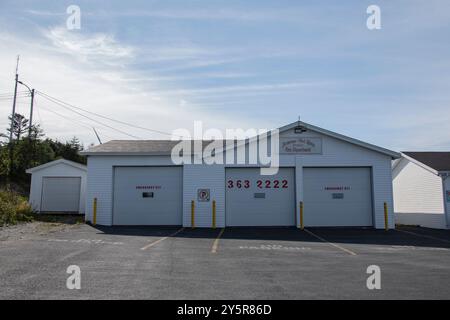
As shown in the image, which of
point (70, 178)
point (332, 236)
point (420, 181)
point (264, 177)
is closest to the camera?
point (332, 236)

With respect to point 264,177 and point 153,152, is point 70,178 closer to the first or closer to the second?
point 153,152

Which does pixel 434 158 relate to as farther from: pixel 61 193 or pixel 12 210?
pixel 12 210

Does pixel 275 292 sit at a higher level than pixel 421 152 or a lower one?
lower

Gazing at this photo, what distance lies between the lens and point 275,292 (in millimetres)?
7262

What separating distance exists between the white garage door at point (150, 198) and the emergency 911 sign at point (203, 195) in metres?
0.98

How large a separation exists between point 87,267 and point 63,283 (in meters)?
1.68

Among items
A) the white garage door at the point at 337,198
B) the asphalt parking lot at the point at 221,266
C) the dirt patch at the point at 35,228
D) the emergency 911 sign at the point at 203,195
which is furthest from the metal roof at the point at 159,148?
the asphalt parking lot at the point at 221,266

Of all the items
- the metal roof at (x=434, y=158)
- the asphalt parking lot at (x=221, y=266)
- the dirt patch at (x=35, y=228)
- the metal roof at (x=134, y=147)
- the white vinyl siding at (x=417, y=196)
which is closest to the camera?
the asphalt parking lot at (x=221, y=266)

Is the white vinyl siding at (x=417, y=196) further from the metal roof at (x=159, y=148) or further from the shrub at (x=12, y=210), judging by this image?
the shrub at (x=12, y=210)

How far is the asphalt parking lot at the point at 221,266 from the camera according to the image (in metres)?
7.22

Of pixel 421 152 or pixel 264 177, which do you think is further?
pixel 421 152

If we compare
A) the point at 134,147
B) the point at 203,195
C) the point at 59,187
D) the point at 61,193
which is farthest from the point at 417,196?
the point at 59,187
